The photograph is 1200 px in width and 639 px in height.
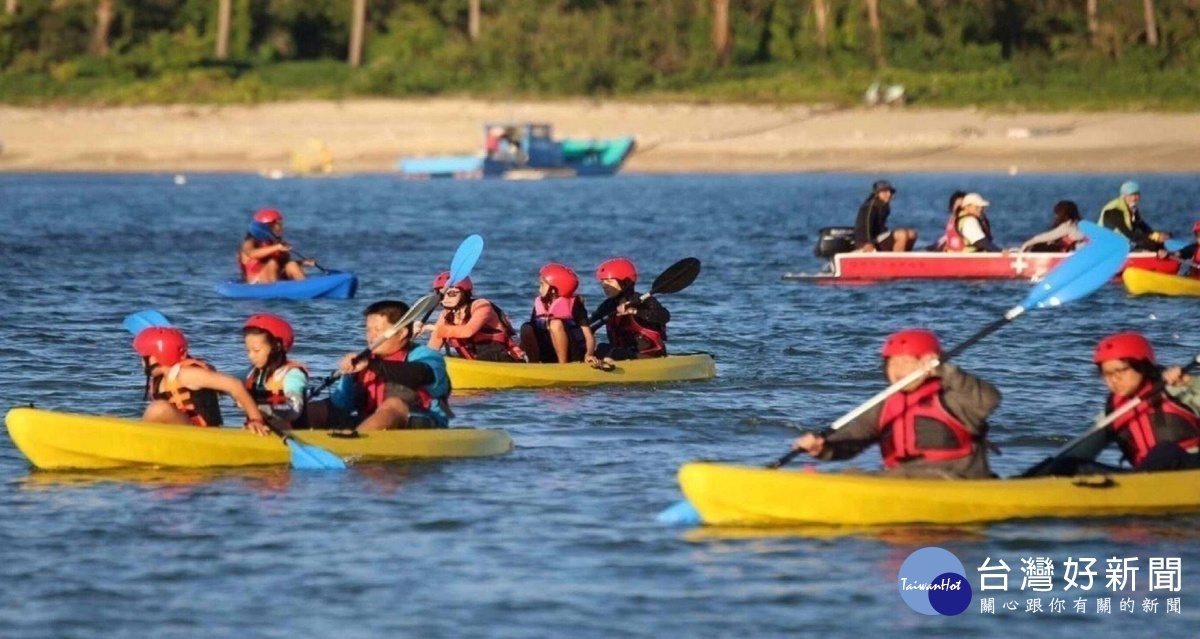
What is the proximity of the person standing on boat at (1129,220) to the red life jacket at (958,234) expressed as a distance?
1.82 metres

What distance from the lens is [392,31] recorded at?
248 feet

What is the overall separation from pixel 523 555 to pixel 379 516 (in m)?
1.29

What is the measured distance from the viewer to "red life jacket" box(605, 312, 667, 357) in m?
18.4

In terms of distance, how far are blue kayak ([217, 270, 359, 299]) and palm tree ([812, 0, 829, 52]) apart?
45.0 m

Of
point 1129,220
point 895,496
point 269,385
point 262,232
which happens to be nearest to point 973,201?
point 1129,220

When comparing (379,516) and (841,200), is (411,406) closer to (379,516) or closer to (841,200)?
(379,516)

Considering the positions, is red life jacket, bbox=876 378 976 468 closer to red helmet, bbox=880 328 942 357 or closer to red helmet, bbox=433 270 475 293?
red helmet, bbox=880 328 942 357

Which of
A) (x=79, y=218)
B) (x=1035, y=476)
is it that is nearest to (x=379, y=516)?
(x=1035, y=476)

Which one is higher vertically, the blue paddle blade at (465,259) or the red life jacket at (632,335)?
the blue paddle blade at (465,259)

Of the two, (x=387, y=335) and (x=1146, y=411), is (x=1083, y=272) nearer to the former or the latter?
(x=1146, y=411)

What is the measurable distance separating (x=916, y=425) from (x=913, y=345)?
1.38ft

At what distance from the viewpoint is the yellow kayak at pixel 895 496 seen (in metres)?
11.5

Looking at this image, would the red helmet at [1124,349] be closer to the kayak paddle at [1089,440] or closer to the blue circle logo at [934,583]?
the kayak paddle at [1089,440]

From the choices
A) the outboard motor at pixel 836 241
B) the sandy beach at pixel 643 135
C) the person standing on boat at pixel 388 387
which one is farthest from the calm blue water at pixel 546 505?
the sandy beach at pixel 643 135
